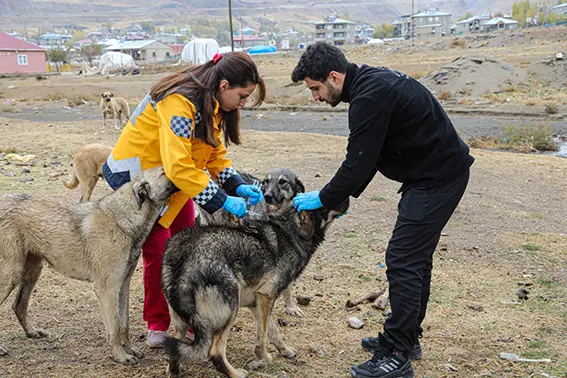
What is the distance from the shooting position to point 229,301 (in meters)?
3.96

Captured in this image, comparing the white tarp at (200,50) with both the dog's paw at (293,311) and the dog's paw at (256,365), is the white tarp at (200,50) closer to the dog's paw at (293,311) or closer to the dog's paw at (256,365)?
the dog's paw at (293,311)

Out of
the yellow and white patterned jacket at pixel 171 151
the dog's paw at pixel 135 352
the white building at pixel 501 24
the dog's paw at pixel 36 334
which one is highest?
the white building at pixel 501 24

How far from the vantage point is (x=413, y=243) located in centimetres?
403

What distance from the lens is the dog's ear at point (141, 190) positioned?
13.6ft

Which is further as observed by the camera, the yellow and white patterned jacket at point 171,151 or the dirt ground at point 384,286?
the dirt ground at point 384,286

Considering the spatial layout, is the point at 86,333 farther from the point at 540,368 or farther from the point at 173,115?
the point at 540,368

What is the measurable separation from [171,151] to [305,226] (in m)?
1.28

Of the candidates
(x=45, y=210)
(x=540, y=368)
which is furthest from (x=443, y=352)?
(x=45, y=210)

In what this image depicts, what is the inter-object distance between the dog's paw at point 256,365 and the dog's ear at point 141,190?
4.88 ft

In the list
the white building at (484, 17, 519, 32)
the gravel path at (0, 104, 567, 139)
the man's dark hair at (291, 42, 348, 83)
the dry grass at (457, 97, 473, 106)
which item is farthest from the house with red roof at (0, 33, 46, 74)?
the white building at (484, 17, 519, 32)

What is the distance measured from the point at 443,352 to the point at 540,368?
2.38ft

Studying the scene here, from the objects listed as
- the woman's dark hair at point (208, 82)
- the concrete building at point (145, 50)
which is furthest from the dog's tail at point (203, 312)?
the concrete building at point (145, 50)

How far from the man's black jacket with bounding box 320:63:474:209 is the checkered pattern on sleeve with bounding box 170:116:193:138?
105 centimetres

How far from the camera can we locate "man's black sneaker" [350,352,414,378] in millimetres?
4145
